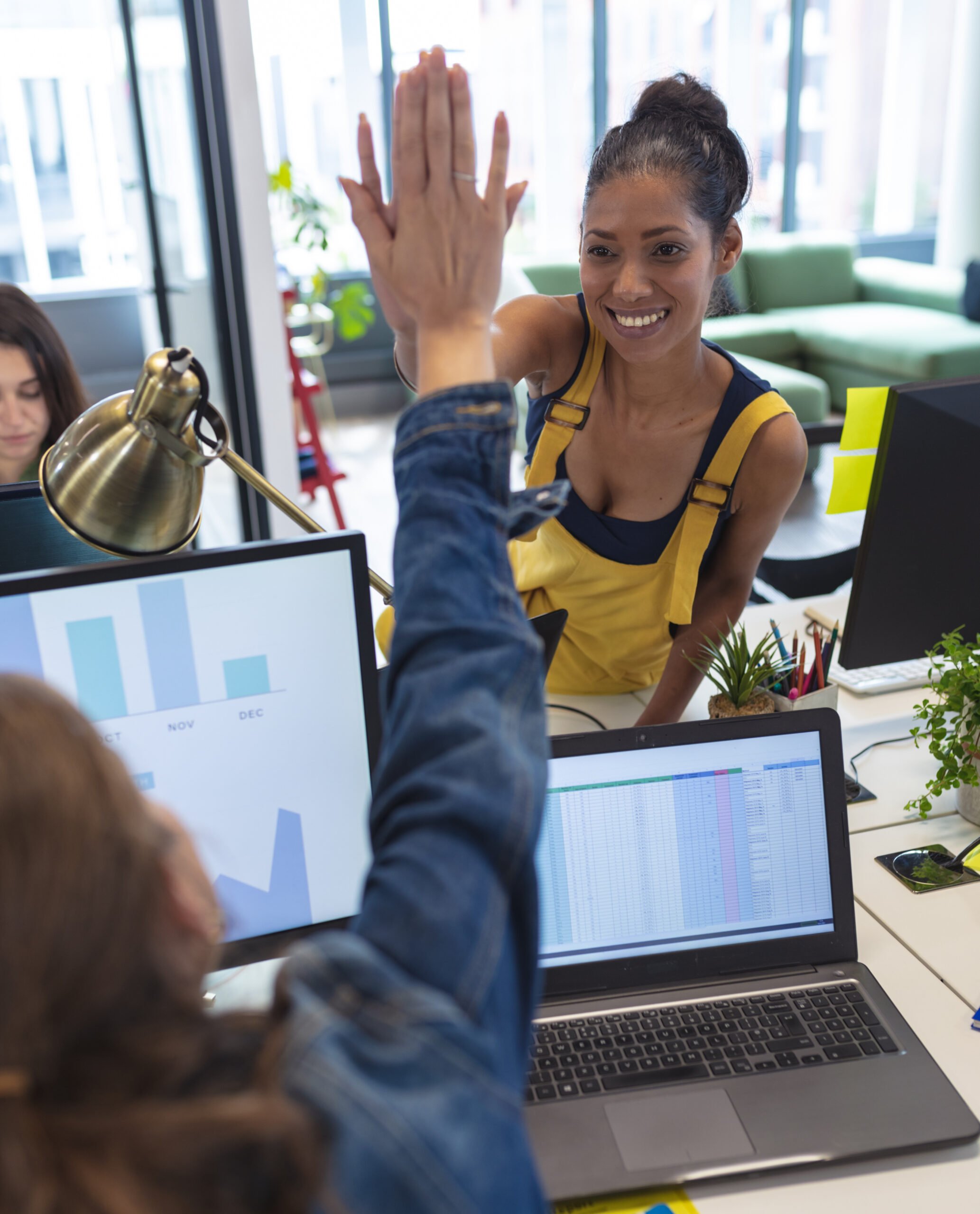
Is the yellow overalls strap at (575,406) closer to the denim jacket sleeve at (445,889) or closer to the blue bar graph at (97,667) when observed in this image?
the blue bar graph at (97,667)

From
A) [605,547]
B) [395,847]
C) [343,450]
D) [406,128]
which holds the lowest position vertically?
[343,450]

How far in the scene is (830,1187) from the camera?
793mm

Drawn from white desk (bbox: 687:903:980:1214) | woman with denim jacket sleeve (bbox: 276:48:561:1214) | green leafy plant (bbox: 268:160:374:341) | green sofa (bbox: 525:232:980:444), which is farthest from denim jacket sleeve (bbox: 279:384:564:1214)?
green sofa (bbox: 525:232:980:444)

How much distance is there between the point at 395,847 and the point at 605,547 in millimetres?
1009

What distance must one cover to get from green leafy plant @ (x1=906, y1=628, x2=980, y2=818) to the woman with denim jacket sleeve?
0.77 metres

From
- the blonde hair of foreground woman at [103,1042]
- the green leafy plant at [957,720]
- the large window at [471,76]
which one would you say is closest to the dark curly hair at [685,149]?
the green leafy plant at [957,720]

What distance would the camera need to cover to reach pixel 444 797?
49 cm

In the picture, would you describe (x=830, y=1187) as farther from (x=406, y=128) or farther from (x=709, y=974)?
(x=406, y=128)

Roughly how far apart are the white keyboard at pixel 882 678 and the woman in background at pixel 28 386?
1.38 m

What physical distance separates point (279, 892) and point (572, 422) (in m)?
0.83

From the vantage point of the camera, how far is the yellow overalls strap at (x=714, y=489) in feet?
4.58

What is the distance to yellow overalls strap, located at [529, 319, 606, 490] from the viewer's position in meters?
1.50

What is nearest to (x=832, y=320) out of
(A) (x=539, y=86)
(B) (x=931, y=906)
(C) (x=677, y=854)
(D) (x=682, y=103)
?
(A) (x=539, y=86)

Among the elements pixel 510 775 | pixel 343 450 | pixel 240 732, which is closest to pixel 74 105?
pixel 343 450
